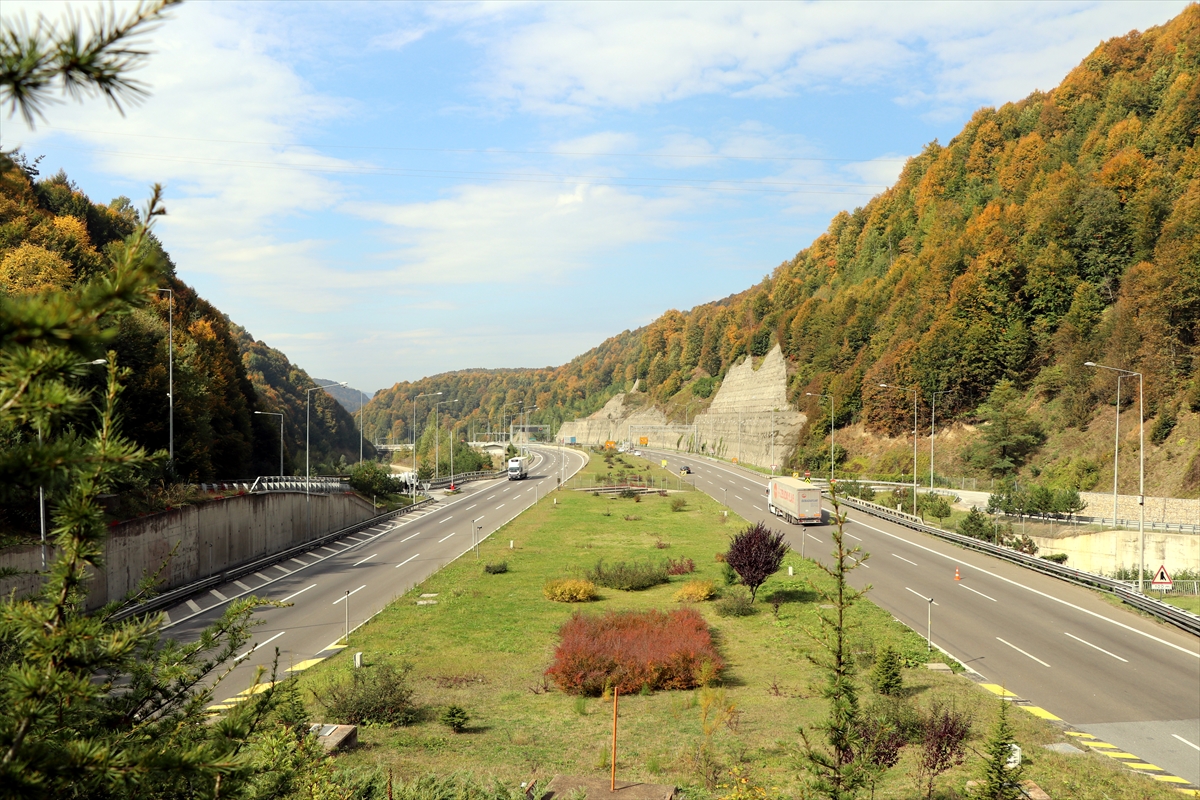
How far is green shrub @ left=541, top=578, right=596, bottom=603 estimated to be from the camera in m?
32.5

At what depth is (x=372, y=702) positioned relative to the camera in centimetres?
1822

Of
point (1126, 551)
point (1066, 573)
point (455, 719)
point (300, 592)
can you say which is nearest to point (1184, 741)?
point (455, 719)

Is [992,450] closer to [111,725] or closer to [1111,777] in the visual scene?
[1111,777]

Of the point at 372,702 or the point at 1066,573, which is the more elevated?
the point at 372,702

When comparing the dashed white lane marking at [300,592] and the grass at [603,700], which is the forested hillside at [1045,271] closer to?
the grass at [603,700]

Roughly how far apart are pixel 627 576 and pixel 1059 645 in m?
16.9

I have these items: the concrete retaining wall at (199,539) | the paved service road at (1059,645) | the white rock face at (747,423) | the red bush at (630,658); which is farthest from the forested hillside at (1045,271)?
the concrete retaining wall at (199,539)

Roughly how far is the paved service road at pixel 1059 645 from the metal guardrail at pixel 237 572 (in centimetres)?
2168

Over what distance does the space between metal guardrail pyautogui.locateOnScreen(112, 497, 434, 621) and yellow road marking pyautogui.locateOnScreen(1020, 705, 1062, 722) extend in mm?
20260

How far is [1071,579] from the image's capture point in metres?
35.9

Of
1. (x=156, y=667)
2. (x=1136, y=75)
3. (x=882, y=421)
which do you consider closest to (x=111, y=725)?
(x=156, y=667)

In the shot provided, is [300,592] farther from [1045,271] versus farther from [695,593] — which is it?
[1045,271]

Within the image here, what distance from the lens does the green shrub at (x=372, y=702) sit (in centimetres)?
1806

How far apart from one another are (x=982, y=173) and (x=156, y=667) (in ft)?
409
